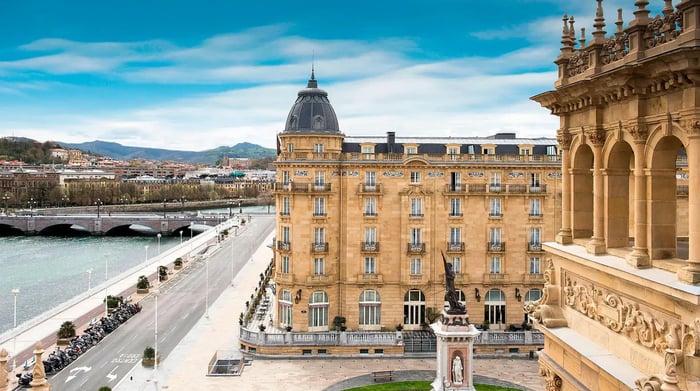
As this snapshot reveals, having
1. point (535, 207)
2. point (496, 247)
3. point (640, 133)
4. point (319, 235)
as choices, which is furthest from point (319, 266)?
point (640, 133)

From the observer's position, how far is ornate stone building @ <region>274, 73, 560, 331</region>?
51.8 m

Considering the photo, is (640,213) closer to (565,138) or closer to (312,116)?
(565,138)

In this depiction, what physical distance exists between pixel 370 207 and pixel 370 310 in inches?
327

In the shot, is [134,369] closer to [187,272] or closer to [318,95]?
[318,95]

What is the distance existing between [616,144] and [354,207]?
39.9 meters

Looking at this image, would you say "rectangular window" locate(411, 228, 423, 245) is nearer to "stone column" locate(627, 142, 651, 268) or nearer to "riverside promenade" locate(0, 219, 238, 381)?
"riverside promenade" locate(0, 219, 238, 381)

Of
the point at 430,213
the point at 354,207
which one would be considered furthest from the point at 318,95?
the point at 430,213

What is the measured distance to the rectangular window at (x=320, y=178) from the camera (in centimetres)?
5203

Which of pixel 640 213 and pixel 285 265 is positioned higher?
pixel 640 213

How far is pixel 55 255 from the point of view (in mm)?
117750

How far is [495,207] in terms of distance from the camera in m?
53.5

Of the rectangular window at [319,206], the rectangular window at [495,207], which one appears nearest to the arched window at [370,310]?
the rectangular window at [319,206]

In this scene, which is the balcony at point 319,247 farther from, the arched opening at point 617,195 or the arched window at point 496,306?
→ the arched opening at point 617,195

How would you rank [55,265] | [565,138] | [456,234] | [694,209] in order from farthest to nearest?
[55,265] < [456,234] < [565,138] < [694,209]
